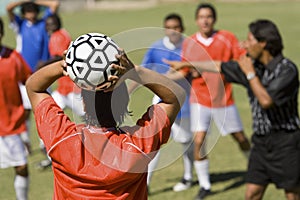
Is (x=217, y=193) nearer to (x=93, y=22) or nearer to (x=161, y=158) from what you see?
(x=161, y=158)

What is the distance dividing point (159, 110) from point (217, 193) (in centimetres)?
564

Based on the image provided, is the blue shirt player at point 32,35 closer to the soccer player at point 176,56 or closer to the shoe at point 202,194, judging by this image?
the soccer player at point 176,56

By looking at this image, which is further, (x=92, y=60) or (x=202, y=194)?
(x=202, y=194)

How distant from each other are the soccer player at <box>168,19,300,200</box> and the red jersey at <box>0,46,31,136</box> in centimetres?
234

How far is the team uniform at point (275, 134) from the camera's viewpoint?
693 centimetres

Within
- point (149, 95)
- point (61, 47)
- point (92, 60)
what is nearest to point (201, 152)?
point (61, 47)

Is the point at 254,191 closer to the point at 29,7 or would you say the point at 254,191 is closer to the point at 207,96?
the point at 207,96

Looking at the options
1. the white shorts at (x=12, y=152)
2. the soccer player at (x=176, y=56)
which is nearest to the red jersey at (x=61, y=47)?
the soccer player at (x=176, y=56)

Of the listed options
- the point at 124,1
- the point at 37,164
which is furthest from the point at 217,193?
the point at 124,1

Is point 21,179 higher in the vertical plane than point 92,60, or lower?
lower

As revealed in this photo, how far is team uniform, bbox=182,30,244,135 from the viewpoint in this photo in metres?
9.36

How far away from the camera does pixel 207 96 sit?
947 cm

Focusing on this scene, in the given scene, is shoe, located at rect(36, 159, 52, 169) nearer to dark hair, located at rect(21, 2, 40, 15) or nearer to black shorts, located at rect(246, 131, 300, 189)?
dark hair, located at rect(21, 2, 40, 15)

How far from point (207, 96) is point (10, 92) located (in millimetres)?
2707
